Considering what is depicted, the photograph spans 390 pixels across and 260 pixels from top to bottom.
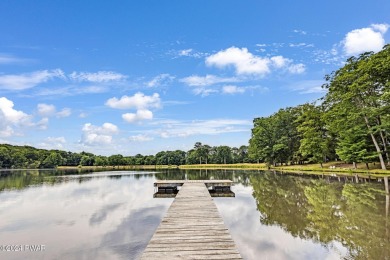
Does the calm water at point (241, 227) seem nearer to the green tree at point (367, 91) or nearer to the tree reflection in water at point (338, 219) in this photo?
the tree reflection in water at point (338, 219)

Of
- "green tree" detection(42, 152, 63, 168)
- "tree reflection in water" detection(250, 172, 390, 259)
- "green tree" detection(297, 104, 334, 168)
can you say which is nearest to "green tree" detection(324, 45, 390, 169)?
"green tree" detection(297, 104, 334, 168)

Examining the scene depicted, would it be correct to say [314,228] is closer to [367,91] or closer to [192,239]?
[192,239]

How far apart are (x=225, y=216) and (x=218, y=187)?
9.15 m

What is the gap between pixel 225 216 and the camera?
11172mm

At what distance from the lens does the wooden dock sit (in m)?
4.94

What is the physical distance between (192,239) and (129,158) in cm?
9583

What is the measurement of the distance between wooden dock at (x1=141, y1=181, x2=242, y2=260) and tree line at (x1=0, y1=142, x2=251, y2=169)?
72.9m

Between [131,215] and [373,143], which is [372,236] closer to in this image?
[131,215]

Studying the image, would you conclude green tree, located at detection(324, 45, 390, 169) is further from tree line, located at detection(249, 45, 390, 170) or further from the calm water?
the calm water

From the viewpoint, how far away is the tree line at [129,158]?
3297 inches

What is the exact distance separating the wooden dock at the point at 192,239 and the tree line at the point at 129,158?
72.9m

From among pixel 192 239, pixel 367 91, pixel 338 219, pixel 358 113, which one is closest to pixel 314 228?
pixel 338 219

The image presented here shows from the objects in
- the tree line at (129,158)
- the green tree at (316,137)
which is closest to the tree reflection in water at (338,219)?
the green tree at (316,137)

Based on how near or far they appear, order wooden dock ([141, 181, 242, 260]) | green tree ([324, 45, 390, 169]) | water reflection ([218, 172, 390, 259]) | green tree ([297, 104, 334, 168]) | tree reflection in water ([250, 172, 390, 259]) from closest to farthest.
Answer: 1. wooden dock ([141, 181, 242, 260])
2. water reflection ([218, 172, 390, 259])
3. tree reflection in water ([250, 172, 390, 259])
4. green tree ([324, 45, 390, 169])
5. green tree ([297, 104, 334, 168])
